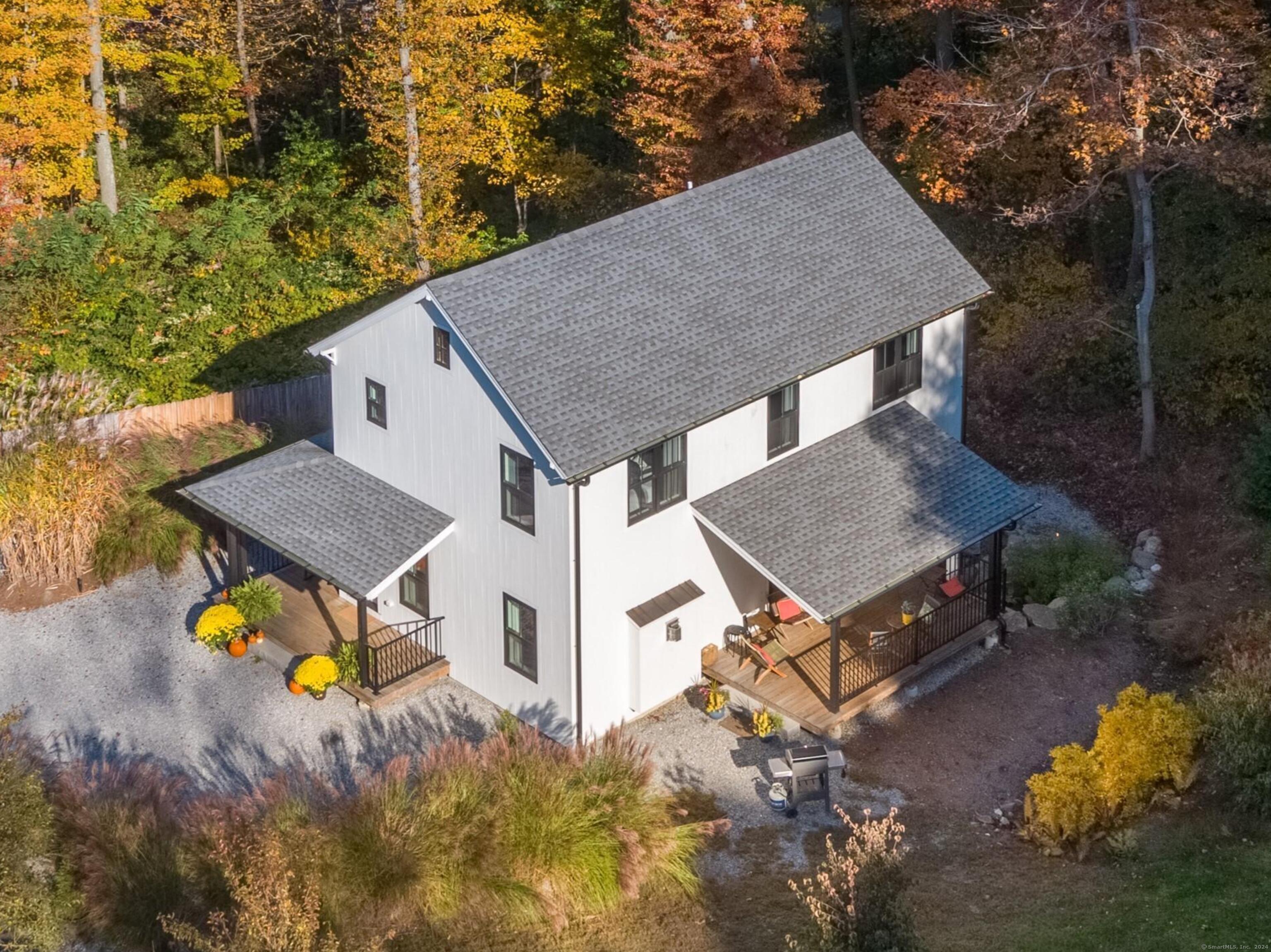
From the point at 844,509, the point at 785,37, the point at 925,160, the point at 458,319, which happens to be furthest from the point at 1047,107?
the point at 458,319

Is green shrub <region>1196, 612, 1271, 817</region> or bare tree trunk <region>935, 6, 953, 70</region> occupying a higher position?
bare tree trunk <region>935, 6, 953, 70</region>

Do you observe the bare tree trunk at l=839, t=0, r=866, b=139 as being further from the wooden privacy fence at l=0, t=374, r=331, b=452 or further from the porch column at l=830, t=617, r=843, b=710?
the porch column at l=830, t=617, r=843, b=710

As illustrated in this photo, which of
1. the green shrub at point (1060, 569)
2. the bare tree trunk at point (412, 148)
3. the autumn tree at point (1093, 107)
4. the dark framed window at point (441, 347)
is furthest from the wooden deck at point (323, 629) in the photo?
the autumn tree at point (1093, 107)

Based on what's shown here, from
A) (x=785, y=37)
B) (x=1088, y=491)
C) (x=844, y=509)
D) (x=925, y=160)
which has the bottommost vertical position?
(x=1088, y=491)

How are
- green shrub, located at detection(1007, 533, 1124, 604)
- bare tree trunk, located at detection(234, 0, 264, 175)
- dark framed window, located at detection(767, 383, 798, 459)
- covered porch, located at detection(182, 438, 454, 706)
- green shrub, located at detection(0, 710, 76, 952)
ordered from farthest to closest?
bare tree trunk, located at detection(234, 0, 264, 175), green shrub, located at detection(1007, 533, 1124, 604), dark framed window, located at detection(767, 383, 798, 459), covered porch, located at detection(182, 438, 454, 706), green shrub, located at detection(0, 710, 76, 952)

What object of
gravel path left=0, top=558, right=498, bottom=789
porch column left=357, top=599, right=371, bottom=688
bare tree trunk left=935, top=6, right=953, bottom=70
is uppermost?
bare tree trunk left=935, top=6, right=953, bottom=70

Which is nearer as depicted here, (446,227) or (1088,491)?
(1088,491)

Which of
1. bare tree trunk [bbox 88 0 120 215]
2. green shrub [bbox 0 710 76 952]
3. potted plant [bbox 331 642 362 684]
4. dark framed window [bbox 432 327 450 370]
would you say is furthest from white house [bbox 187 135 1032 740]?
bare tree trunk [bbox 88 0 120 215]

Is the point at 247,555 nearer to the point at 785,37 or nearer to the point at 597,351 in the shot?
the point at 597,351
